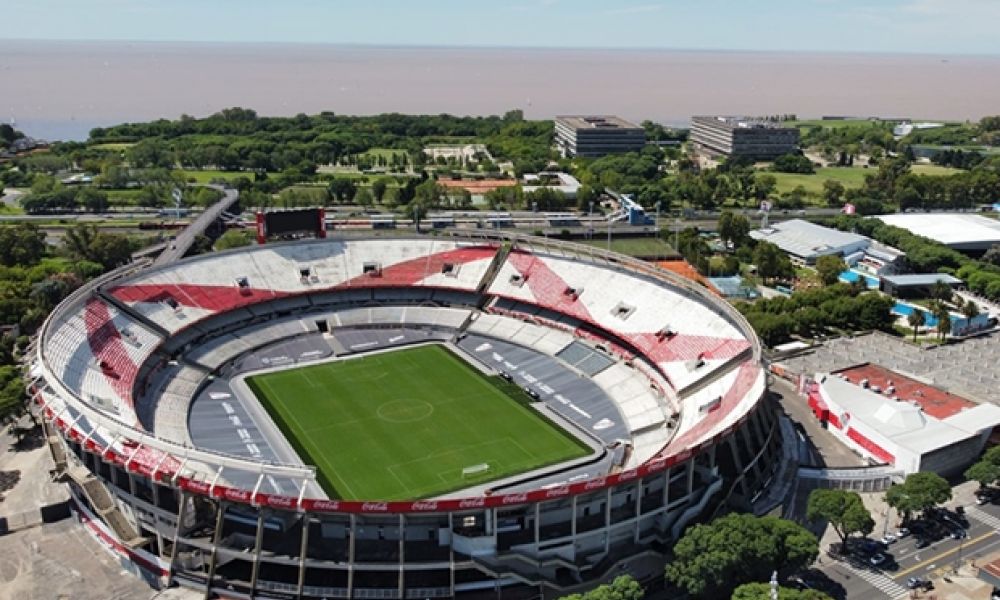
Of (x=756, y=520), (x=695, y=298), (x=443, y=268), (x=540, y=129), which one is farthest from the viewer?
(x=540, y=129)

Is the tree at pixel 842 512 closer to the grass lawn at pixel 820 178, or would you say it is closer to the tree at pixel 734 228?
the tree at pixel 734 228

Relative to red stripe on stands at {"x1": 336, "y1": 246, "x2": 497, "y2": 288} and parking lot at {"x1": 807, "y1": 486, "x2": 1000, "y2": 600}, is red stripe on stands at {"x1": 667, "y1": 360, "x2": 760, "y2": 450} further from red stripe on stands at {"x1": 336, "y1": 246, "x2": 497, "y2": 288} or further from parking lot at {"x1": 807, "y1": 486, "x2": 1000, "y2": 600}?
red stripe on stands at {"x1": 336, "y1": 246, "x2": 497, "y2": 288}

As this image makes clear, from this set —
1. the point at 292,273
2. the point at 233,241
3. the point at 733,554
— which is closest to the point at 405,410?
the point at 292,273

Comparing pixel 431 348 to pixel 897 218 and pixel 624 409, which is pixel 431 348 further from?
pixel 897 218

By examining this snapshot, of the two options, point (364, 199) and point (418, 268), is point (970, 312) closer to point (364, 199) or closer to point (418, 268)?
point (418, 268)

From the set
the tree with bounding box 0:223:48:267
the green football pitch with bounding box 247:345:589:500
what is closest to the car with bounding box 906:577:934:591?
the green football pitch with bounding box 247:345:589:500

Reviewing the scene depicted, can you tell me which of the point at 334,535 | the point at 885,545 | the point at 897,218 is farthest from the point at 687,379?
the point at 897,218

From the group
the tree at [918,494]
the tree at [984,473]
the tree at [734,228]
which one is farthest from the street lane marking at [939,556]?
the tree at [734,228]
